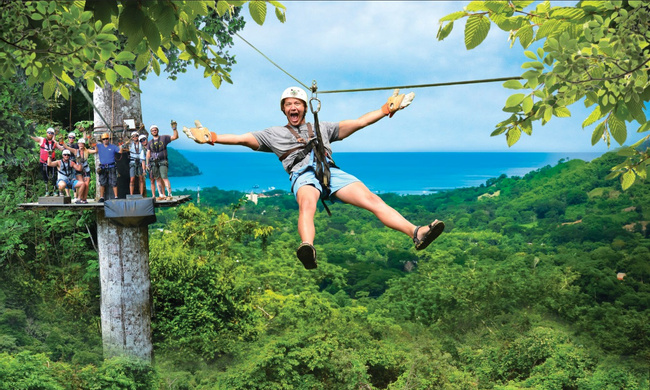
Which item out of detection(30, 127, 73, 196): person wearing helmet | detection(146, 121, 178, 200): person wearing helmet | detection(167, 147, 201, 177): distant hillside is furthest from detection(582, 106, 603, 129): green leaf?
detection(167, 147, 201, 177): distant hillside

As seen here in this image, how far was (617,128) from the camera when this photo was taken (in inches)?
127

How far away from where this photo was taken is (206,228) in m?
13.5

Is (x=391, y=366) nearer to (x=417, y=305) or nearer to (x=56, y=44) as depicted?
(x=417, y=305)

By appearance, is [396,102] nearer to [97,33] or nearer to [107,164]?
[97,33]

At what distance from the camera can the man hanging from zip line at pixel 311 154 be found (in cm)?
362

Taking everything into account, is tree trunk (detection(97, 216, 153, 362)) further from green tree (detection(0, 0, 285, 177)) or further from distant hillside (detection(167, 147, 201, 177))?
distant hillside (detection(167, 147, 201, 177))

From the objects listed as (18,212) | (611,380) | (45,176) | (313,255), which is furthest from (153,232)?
(313,255)

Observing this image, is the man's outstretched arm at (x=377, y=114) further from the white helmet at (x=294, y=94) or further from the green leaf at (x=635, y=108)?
the green leaf at (x=635, y=108)

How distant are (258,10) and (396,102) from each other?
110 cm

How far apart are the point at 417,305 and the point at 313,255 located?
45.8ft

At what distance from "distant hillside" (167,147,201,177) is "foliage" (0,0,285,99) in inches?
882

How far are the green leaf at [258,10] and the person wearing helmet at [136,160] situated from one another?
6.04m

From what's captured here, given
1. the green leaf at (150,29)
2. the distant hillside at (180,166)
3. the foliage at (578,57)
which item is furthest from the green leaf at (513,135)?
the distant hillside at (180,166)

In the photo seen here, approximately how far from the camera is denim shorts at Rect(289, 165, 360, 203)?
3.77 metres
